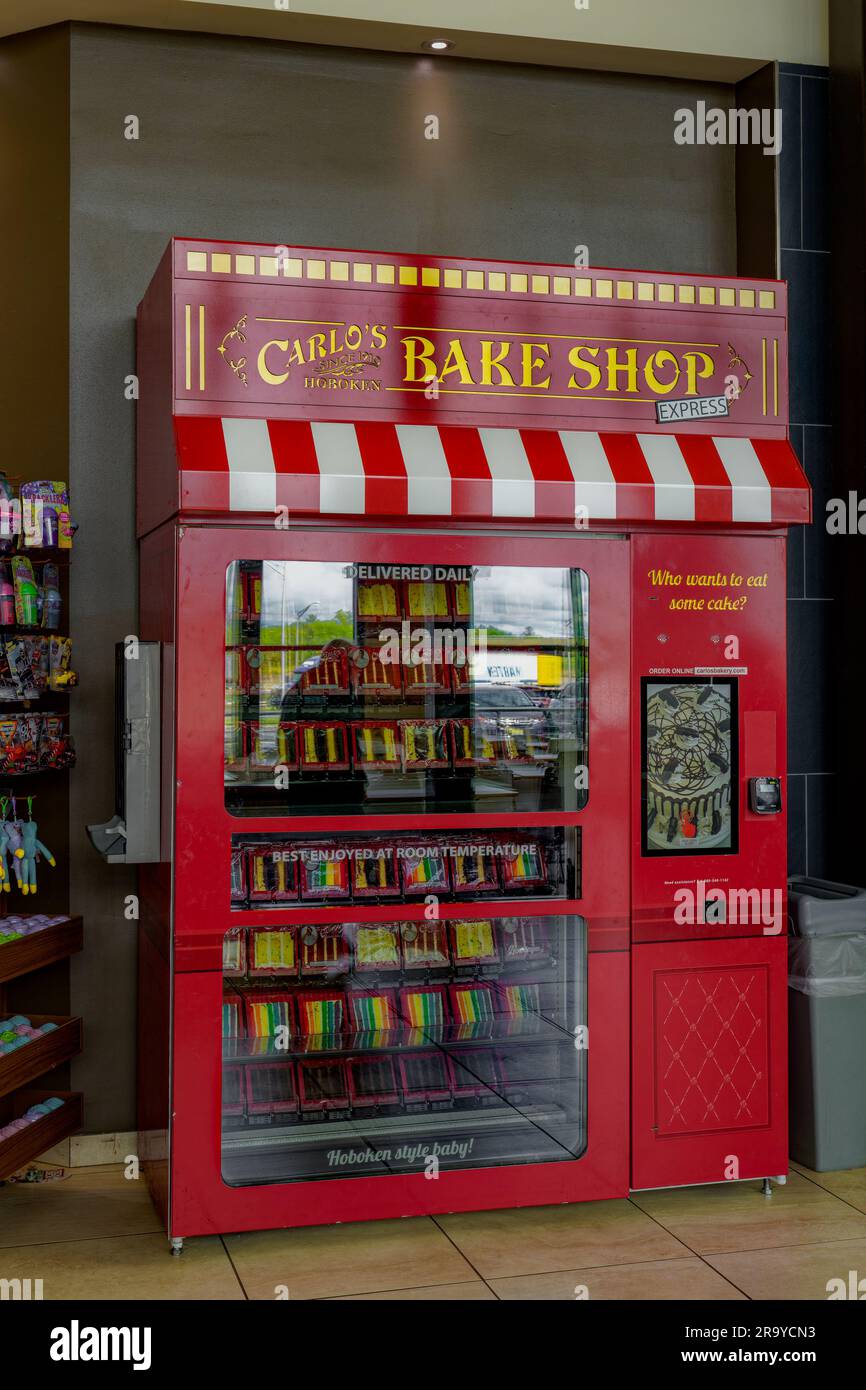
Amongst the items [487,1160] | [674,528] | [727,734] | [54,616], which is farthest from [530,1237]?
[54,616]

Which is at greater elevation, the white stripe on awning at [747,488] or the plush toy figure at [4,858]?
the white stripe on awning at [747,488]

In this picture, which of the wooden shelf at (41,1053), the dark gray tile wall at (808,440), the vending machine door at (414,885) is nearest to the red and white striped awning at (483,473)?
the vending machine door at (414,885)

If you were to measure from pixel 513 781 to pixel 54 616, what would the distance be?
1.58m

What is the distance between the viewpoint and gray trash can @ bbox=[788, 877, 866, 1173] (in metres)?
4.22

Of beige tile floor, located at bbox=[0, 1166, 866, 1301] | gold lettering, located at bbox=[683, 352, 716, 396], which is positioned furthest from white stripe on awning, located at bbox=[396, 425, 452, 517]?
beige tile floor, located at bbox=[0, 1166, 866, 1301]

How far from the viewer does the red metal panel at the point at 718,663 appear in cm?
392

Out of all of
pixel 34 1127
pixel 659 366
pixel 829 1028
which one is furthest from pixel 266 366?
pixel 829 1028

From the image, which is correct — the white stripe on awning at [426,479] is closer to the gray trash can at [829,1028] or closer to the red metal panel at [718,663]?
the red metal panel at [718,663]

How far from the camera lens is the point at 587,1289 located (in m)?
3.41

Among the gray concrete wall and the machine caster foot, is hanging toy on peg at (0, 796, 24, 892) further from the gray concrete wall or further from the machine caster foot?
the machine caster foot

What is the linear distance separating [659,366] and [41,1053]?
9.39 ft

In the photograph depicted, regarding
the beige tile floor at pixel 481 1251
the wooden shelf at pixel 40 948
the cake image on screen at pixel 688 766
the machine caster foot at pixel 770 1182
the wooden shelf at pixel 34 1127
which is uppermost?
the cake image on screen at pixel 688 766

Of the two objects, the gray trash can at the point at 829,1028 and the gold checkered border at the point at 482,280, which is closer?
the gold checkered border at the point at 482,280

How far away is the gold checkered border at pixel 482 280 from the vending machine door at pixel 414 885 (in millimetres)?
760
